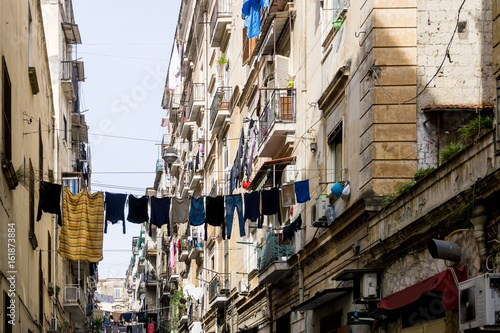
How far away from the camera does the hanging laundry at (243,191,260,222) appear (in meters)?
18.9

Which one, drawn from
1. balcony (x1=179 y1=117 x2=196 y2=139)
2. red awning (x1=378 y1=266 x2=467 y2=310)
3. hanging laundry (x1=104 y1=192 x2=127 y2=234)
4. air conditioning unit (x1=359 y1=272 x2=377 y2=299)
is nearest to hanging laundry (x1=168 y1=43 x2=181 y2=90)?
balcony (x1=179 y1=117 x2=196 y2=139)

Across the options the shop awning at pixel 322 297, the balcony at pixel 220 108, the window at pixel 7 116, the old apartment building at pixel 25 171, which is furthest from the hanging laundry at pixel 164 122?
the window at pixel 7 116

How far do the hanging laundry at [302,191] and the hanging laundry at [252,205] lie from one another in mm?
1176

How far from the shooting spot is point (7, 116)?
13.6 metres

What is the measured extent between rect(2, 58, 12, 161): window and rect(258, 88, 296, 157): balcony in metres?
8.32

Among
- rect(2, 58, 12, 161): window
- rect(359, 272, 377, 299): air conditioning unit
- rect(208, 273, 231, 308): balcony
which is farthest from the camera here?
rect(208, 273, 231, 308): balcony

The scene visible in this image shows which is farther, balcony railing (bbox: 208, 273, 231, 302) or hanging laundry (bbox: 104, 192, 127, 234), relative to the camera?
balcony railing (bbox: 208, 273, 231, 302)

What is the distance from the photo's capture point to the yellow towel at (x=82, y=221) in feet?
62.2

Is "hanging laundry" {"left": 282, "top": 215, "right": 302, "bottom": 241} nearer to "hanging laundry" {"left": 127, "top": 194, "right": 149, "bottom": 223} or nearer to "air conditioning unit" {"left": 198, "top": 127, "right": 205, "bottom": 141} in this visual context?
"hanging laundry" {"left": 127, "top": 194, "right": 149, "bottom": 223}

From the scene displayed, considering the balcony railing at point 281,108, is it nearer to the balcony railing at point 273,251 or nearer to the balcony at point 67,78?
the balcony railing at point 273,251

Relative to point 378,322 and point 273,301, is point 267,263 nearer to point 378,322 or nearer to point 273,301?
point 273,301

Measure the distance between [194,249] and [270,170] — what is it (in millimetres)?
18182

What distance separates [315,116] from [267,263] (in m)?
4.54

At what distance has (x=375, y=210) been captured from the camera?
1469 centimetres
